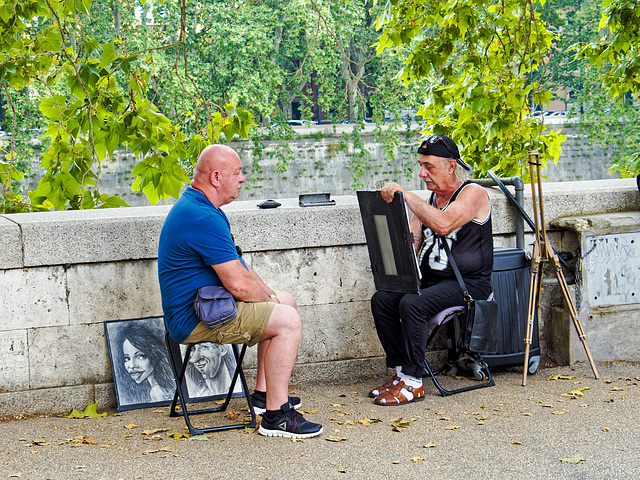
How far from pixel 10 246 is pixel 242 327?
1574mm

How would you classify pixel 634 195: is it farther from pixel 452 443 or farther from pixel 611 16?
pixel 452 443

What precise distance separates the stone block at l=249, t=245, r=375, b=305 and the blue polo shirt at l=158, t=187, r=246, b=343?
1.01 metres

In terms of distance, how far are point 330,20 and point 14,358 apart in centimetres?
2273

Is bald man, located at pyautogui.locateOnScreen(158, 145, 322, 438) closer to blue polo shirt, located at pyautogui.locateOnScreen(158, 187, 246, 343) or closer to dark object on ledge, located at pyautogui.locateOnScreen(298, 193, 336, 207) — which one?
blue polo shirt, located at pyautogui.locateOnScreen(158, 187, 246, 343)

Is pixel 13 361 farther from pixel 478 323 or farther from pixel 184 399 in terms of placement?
pixel 478 323

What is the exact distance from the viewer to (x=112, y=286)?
14.7 ft

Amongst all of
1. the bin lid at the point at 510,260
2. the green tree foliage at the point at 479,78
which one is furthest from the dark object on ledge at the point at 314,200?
the green tree foliage at the point at 479,78

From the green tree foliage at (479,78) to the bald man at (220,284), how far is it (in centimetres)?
362

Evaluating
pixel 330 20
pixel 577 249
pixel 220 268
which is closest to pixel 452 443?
pixel 220 268

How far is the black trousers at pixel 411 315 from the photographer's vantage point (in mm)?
4309

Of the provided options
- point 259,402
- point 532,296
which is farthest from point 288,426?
point 532,296

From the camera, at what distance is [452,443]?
3598mm

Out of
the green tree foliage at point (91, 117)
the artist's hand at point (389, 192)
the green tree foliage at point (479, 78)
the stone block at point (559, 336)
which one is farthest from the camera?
the green tree foliage at point (479, 78)

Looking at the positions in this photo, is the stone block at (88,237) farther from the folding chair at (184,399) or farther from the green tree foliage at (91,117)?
the green tree foliage at (91,117)
